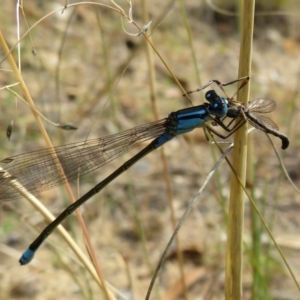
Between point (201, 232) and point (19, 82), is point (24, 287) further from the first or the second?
point (19, 82)

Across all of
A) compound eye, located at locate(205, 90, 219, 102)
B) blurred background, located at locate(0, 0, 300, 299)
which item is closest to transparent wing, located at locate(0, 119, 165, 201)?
blurred background, located at locate(0, 0, 300, 299)

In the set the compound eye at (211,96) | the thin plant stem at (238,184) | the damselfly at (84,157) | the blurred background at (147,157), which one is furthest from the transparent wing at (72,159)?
the thin plant stem at (238,184)

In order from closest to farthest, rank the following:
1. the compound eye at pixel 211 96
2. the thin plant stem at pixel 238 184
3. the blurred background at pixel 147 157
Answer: the thin plant stem at pixel 238 184
the compound eye at pixel 211 96
the blurred background at pixel 147 157

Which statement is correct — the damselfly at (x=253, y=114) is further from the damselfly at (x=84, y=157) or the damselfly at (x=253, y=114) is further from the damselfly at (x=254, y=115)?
the damselfly at (x=84, y=157)

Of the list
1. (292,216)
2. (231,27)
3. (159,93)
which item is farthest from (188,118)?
(231,27)

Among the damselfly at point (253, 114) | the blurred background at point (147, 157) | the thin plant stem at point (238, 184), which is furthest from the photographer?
the blurred background at point (147, 157)

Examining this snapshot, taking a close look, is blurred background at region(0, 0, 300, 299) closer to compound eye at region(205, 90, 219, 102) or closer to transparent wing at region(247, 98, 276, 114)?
compound eye at region(205, 90, 219, 102)

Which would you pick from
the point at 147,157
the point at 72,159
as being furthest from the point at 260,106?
the point at 147,157

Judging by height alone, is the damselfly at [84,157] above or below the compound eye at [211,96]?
below
